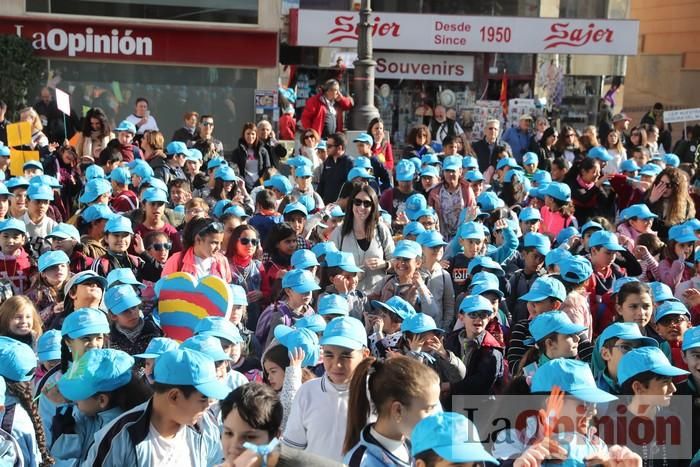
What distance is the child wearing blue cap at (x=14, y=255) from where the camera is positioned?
907 cm

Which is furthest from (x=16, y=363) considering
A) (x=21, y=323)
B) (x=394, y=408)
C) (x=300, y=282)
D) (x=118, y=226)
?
(x=118, y=226)

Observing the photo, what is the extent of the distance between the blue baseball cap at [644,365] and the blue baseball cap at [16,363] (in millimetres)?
2904

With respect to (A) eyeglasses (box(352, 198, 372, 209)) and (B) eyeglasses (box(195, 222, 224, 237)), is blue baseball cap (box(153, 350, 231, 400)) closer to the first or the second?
(B) eyeglasses (box(195, 222, 224, 237))

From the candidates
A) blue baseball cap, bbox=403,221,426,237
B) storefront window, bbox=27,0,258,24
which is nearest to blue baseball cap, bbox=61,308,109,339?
Answer: blue baseball cap, bbox=403,221,426,237

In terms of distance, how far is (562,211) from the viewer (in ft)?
36.7

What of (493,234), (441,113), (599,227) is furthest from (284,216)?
(441,113)

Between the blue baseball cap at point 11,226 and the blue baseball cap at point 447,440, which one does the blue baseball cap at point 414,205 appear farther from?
the blue baseball cap at point 447,440

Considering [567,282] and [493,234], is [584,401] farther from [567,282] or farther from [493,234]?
[493,234]

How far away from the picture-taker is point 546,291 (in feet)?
25.7

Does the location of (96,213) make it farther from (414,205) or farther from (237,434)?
(237,434)

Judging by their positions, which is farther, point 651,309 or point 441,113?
point 441,113

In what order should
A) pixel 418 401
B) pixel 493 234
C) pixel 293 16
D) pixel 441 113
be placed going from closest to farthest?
pixel 418 401, pixel 493 234, pixel 441 113, pixel 293 16

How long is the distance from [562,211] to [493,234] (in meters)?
0.99

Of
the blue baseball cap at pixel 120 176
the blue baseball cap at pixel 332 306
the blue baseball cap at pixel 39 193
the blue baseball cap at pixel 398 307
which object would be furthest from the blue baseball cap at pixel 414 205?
the blue baseball cap at pixel 332 306
